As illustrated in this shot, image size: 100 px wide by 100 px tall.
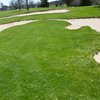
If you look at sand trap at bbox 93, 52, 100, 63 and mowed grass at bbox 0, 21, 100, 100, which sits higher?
sand trap at bbox 93, 52, 100, 63

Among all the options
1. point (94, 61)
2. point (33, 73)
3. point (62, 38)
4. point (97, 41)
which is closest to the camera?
point (33, 73)

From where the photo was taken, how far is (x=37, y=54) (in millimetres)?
8102

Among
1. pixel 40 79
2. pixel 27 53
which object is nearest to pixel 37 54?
pixel 27 53

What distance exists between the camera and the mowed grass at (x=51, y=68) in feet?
17.2

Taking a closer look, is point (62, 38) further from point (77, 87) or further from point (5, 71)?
point (77, 87)

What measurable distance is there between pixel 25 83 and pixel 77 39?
4288mm

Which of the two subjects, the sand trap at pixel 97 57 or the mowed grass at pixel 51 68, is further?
the sand trap at pixel 97 57

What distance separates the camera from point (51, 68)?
262 inches

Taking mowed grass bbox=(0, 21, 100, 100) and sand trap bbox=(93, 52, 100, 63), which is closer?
mowed grass bbox=(0, 21, 100, 100)

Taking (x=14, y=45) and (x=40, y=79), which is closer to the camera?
(x=40, y=79)

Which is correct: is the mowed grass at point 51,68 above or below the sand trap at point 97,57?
below

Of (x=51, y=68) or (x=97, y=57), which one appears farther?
(x=97, y=57)

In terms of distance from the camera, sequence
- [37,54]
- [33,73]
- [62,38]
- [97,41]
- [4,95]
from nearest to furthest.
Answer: [4,95]
[33,73]
[37,54]
[97,41]
[62,38]

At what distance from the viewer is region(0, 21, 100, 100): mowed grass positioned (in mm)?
5250
